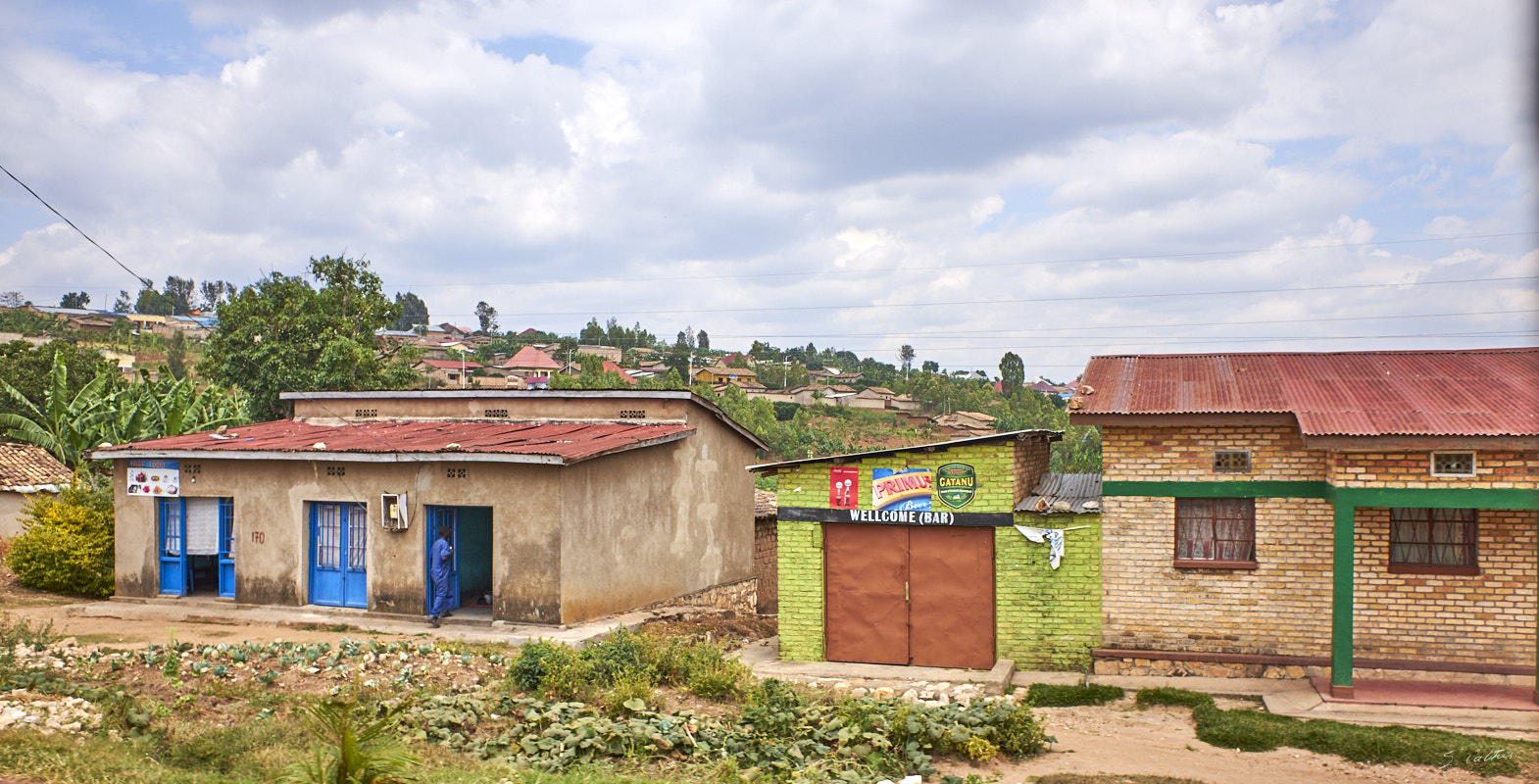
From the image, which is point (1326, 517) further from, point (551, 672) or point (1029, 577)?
point (551, 672)

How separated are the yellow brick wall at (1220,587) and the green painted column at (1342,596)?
0.89 m

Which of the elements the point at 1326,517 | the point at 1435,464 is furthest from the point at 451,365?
the point at 1435,464

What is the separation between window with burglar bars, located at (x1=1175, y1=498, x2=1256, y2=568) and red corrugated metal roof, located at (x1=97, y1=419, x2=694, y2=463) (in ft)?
27.6

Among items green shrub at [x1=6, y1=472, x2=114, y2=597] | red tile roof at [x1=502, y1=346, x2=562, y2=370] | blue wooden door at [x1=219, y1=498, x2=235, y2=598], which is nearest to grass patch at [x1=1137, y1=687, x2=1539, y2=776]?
blue wooden door at [x1=219, y1=498, x2=235, y2=598]

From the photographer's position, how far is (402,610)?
54.5 ft

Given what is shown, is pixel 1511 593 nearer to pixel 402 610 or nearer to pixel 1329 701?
pixel 1329 701

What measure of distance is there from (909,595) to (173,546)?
13578mm

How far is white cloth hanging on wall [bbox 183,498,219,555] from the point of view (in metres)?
18.2

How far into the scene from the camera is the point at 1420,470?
11.6 m

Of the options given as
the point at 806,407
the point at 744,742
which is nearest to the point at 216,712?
the point at 744,742

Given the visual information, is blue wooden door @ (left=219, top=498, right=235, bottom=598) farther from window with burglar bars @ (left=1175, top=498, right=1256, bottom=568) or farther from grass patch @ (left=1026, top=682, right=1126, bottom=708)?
window with burglar bars @ (left=1175, top=498, right=1256, bottom=568)

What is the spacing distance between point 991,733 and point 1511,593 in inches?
274

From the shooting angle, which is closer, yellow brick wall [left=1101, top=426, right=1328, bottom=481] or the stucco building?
yellow brick wall [left=1101, top=426, right=1328, bottom=481]

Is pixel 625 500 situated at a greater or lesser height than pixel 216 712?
greater
